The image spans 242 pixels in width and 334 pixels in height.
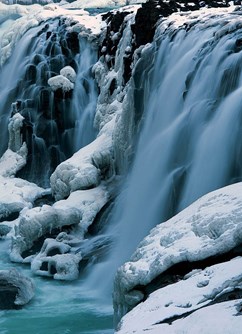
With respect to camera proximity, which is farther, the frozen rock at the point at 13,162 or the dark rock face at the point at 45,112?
the dark rock face at the point at 45,112

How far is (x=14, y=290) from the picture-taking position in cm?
1012

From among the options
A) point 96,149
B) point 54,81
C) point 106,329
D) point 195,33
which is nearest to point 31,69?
point 54,81

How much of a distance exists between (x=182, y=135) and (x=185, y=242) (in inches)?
198

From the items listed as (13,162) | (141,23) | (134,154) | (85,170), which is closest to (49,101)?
(13,162)

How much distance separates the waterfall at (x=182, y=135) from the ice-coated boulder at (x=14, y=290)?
1263mm

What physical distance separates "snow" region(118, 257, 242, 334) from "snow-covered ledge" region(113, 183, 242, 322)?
0.26 metres

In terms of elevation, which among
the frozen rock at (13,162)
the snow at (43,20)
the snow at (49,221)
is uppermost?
the snow at (43,20)

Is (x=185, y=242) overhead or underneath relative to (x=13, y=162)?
overhead

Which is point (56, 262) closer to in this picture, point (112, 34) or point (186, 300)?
point (186, 300)

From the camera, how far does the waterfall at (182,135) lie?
10.2 meters

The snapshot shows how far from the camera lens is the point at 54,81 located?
18406mm

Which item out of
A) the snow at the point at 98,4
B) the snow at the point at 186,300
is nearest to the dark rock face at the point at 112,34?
the snow at the point at 186,300

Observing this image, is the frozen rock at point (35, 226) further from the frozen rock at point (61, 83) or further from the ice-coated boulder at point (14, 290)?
the frozen rock at point (61, 83)

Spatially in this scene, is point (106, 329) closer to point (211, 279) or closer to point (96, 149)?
point (211, 279)
